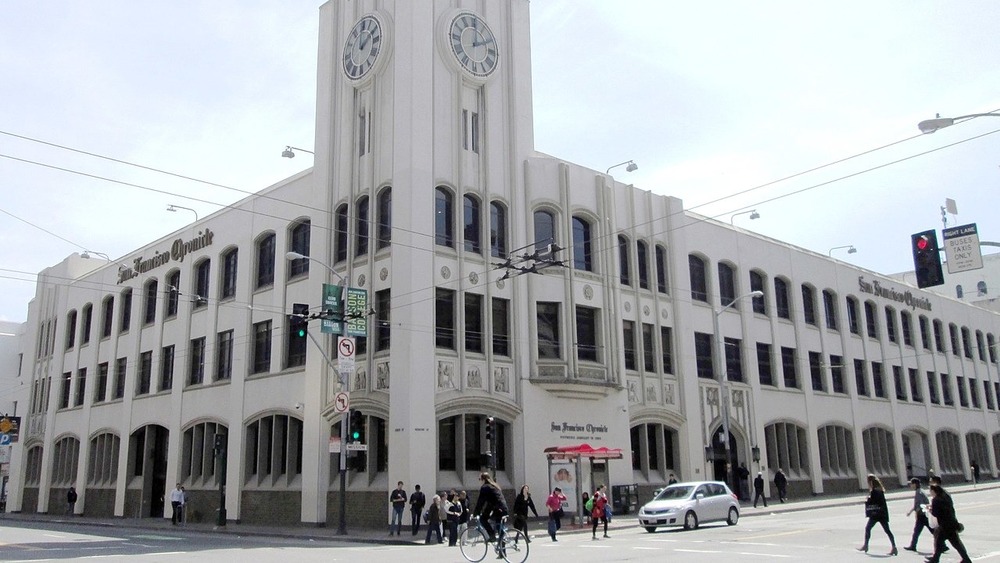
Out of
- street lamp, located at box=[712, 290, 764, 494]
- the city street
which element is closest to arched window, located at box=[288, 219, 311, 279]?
the city street

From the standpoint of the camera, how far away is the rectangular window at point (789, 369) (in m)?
44.9

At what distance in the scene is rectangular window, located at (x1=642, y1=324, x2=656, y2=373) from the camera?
36844 mm

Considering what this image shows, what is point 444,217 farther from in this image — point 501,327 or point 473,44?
point 473,44

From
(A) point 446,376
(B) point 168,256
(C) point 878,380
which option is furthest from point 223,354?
(C) point 878,380

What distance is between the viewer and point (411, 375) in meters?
28.4

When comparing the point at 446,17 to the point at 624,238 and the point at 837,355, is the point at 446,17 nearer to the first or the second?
the point at 624,238

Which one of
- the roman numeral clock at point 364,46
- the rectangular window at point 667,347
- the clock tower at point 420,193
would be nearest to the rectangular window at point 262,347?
the clock tower at point 420,193

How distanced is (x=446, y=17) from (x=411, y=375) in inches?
562

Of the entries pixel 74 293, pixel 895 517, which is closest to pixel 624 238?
pixel 895 517

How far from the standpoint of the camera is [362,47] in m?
34.5

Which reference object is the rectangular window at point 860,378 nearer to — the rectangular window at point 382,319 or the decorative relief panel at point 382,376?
the rectangular window at point 382,319

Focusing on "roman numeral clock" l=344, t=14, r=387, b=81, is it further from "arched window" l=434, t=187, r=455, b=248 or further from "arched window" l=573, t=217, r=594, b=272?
"arched window" l=573, t=217, r=594, b=272

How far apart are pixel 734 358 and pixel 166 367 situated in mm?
28112

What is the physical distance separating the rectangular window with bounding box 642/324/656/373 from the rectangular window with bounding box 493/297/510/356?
741 cm
